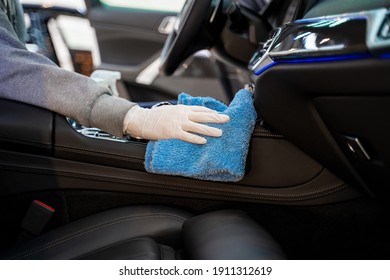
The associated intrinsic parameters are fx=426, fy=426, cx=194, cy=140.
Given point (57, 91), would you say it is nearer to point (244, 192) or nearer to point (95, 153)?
point (95, 153)

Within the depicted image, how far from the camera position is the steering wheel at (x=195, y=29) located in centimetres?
108

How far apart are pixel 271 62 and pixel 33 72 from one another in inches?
16.0

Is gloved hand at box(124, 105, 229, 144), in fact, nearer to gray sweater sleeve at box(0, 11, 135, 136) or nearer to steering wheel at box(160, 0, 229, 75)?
gray sweater sleeve at box(0, 11, 135, 136)

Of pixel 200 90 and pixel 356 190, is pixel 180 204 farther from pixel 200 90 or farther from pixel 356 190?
pixel 200 90

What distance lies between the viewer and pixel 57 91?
2.43 feet

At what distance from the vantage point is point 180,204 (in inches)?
31.3

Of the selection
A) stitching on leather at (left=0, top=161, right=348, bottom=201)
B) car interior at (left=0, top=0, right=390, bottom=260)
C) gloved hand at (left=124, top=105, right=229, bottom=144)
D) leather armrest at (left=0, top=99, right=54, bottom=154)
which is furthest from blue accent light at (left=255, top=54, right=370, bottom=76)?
leather armrest at (left=0, top=99, right=54, bottom=154)

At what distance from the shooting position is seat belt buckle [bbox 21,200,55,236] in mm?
812

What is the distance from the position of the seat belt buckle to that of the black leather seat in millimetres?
47

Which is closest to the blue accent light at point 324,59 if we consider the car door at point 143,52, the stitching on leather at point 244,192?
the stitching on leather at point 244,192

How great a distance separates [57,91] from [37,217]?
0.83 feet

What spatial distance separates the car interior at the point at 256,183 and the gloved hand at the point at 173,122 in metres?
0.05

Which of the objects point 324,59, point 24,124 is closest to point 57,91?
point 24,124
